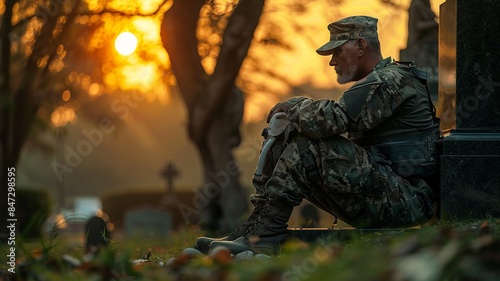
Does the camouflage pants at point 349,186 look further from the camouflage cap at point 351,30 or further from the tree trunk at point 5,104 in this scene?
the tree trunk at point 5,104

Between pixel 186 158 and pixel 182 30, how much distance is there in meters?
61.5

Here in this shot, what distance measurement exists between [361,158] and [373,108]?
0.32 m

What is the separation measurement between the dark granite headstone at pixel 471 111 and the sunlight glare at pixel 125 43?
12426 mm

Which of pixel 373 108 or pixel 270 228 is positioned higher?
pixel 373 108

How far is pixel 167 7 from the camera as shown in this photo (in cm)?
1738

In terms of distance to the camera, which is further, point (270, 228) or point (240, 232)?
point (240, 232)

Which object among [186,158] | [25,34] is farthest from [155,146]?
[25,34]

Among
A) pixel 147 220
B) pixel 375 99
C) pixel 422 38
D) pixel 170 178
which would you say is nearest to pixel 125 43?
pixel 147 220

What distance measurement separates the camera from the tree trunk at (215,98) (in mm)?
15836

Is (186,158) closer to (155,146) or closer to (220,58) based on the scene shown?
(155,146)

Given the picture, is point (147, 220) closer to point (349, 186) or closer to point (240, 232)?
point (240, 232)

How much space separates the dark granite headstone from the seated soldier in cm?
17

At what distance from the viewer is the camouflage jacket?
19.1ft

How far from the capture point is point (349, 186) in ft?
19.3
